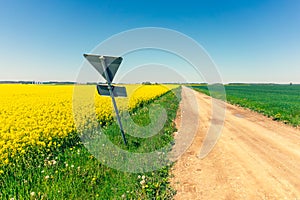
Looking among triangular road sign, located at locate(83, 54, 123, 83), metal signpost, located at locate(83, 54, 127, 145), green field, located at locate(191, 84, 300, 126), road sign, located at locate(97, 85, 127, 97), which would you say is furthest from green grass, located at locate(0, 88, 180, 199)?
green field, located at locate(191, 84, 300, 126)

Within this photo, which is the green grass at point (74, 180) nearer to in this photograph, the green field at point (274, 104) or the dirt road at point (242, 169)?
the dirt road at point (242, 169)

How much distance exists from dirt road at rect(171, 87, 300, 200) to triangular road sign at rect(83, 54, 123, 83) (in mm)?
3300

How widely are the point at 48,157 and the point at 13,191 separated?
4.88 ft

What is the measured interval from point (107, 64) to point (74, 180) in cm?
326

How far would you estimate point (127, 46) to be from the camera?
25.6 ft

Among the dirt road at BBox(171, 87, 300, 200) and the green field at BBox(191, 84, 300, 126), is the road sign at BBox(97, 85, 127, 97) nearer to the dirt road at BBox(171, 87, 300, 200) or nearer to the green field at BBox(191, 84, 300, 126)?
the dirt road at BBox(171, 87, 300, 200)

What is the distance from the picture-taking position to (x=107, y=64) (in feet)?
21.3

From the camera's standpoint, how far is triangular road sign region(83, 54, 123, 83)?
6245 millimetres

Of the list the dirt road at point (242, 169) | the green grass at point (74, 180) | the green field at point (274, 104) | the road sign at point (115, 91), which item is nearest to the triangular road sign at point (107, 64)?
the road sign at point (115, 91)

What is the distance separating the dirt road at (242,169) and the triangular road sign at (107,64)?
3.30 metres

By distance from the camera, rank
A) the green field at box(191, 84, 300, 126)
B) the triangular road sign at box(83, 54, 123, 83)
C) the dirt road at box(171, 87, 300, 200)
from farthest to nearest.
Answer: the green field at box(191, 84, 300, 126)
the triangular road sign at box(83, 54, 123, 83)
the dirt road at box(171, 87, 300, 200)

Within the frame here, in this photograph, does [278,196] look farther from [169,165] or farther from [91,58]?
[91,58]

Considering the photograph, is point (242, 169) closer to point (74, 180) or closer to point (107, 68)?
point (74, 180)

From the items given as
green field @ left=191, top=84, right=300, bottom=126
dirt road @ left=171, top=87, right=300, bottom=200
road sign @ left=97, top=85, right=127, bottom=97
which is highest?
road sign @ left=97, top=85, right=127, bottom=97
